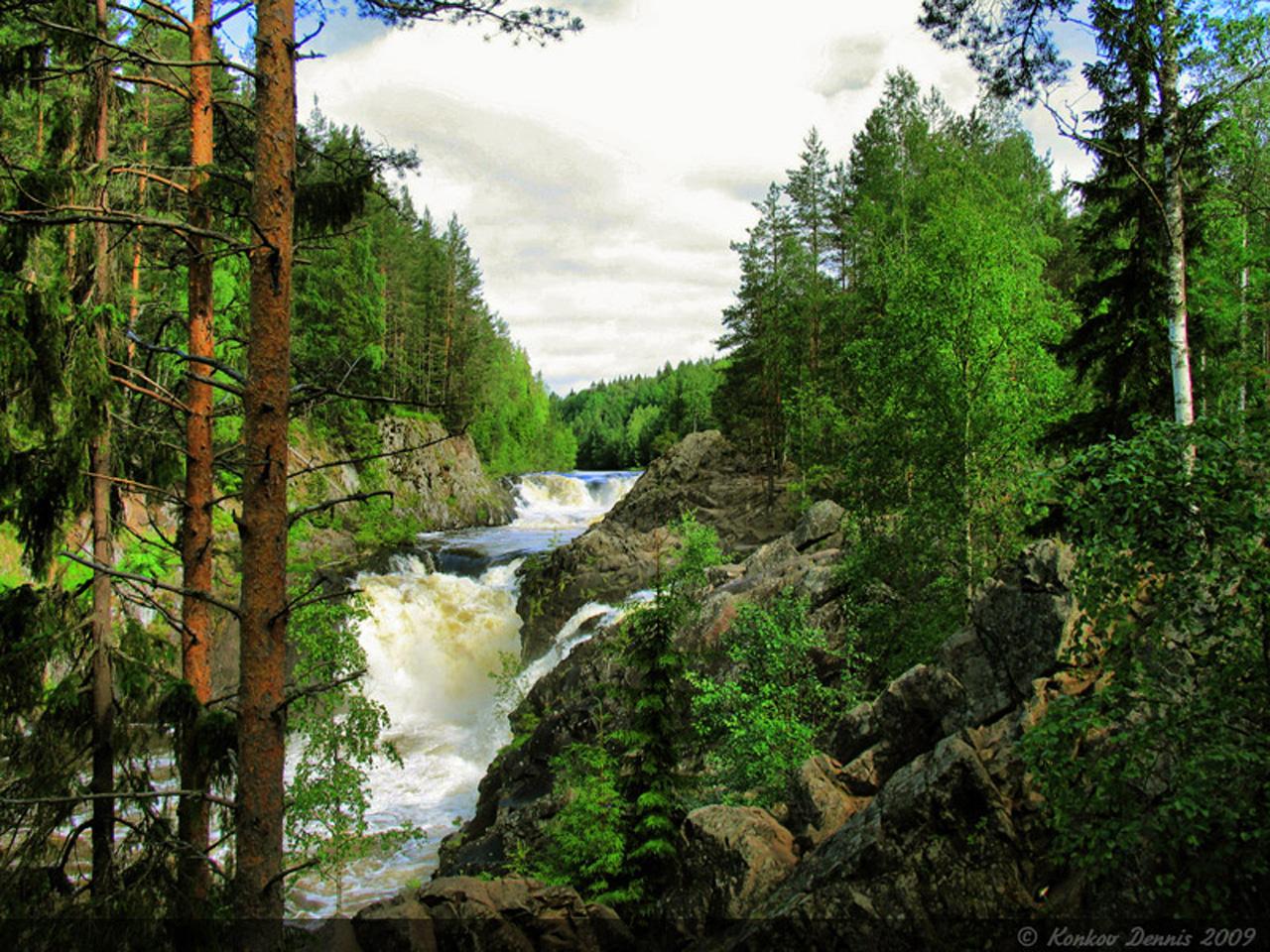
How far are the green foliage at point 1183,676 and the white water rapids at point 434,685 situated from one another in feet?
39.5

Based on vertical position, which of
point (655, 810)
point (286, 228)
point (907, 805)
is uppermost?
point (286, 228)

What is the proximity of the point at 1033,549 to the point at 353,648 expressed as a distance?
33.5 feet

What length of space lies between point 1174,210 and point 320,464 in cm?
1102

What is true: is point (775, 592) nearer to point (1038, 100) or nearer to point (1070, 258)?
point (1038, 100)

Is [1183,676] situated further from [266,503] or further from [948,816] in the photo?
[266,503]

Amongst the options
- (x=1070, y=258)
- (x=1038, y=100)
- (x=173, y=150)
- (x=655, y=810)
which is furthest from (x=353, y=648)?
(x=1070, y=258)

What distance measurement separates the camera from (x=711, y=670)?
51.5 ft

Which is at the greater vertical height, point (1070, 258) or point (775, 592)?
point (1070, 258)

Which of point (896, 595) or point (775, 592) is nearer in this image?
point (896, 595)

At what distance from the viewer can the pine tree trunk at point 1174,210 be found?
949 centimetres

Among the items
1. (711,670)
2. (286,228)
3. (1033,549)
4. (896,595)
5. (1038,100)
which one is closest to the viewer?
(286,228)

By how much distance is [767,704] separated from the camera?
408 inches

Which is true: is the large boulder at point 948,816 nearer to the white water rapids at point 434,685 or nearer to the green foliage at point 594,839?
the green foliage at point 594,839

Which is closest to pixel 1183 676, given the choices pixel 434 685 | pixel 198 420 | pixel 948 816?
pixel 948 816
